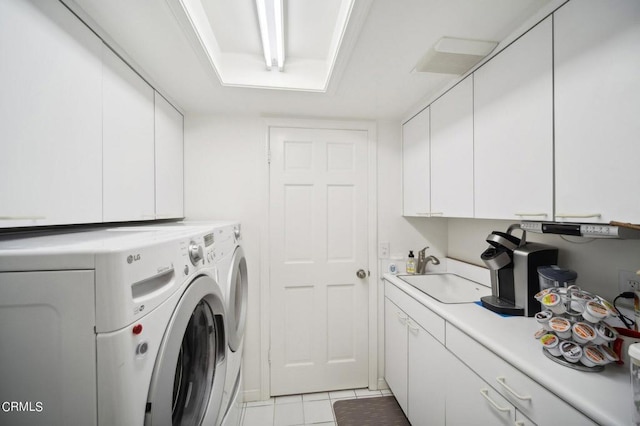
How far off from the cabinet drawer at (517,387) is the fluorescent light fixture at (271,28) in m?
1.64

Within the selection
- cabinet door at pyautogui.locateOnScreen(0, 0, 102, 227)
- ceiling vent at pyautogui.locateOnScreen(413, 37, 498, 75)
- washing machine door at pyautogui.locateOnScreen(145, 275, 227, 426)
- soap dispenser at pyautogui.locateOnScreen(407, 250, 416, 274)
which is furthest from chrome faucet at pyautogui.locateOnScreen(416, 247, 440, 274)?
cabinet door at pyautogui.locateOnScreen(0, 0, 102, 227)

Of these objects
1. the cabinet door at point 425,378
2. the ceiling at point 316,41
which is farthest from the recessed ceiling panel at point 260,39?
the cabinet door at point 425,378

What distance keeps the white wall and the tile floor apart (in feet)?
0.46

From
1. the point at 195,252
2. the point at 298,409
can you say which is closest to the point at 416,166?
the point at 195,252

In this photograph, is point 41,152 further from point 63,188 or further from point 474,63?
point 474,63

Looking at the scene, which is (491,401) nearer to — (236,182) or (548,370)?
(548,370)

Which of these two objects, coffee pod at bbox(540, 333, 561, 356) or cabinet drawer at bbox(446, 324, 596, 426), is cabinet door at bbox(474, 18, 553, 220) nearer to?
coffee pod at bbox(540, 333, 561, 356)

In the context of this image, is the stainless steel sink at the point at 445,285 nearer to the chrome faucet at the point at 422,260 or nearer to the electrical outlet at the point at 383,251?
the chrome faucet at the point at 422,260

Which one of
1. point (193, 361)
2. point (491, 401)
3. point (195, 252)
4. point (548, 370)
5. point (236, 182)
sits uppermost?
point (236, 182)

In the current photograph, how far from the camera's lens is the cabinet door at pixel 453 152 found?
1306 millimetres

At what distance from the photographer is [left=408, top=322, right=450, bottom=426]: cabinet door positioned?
1271 mm

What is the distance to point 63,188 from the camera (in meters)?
0.83

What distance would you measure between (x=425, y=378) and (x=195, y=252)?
1.44 m

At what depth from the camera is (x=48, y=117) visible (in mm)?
772
